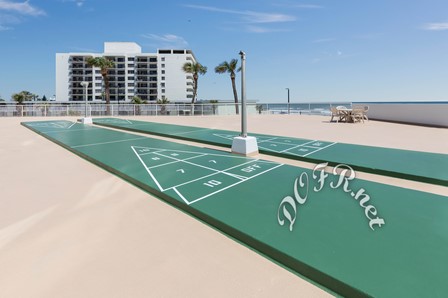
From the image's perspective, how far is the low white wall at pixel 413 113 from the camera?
11.3 m

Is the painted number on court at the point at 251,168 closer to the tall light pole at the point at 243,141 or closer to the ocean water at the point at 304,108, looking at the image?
the tall light pole at the point at 243,141

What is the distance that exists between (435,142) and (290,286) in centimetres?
808

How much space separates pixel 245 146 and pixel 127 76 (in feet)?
264

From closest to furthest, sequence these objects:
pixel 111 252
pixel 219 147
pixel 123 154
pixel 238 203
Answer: pixel 111 252, pixel 238 203, pixel 123 154, pixel 219 147

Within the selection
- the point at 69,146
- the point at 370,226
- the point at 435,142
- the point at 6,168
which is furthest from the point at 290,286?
the point at 435,142

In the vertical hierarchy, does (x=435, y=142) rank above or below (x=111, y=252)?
above

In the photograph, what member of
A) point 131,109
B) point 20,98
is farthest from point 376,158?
point 20,98

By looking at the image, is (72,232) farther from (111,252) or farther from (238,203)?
(238,203)

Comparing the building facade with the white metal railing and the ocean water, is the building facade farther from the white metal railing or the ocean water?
the ocean water

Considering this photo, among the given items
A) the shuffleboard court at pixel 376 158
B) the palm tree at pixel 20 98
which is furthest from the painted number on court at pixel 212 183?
the palm tree at pixel 20 98

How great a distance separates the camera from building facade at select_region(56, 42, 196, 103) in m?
76.0

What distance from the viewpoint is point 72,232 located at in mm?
2436

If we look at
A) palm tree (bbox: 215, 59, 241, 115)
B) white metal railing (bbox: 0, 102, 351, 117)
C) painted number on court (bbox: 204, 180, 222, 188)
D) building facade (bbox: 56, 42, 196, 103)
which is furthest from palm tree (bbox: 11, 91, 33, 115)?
painted number on court (bbox: 204, 180, 222, 188)

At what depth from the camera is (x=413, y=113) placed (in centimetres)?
1247
